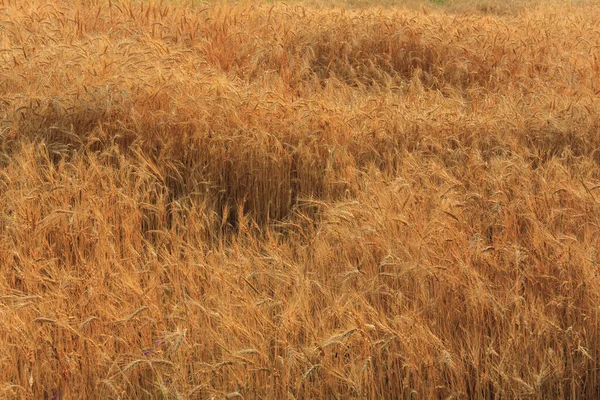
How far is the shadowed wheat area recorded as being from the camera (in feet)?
6.64

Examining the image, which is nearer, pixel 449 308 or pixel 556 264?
pixel 449 308

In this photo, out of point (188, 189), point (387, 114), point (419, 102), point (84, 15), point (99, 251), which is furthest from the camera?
point (84, 15)

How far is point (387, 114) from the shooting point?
13.4 ft

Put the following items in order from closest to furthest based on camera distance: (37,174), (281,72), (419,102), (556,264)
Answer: (556,264) < (37,174) < (419,102) < (281,72)

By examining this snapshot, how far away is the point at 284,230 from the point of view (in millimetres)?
3139

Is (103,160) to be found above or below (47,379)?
above

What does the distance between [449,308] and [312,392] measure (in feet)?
1.97

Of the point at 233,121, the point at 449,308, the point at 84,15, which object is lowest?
the point at 449,308

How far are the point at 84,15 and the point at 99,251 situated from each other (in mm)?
4097

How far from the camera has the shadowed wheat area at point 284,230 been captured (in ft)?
6.64

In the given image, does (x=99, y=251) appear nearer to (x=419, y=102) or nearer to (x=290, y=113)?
(x=290, y=113)

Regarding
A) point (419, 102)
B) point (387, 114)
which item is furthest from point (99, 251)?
point (419, 102)

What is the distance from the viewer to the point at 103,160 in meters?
3.39

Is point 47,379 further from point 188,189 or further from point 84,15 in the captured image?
point 84,15
